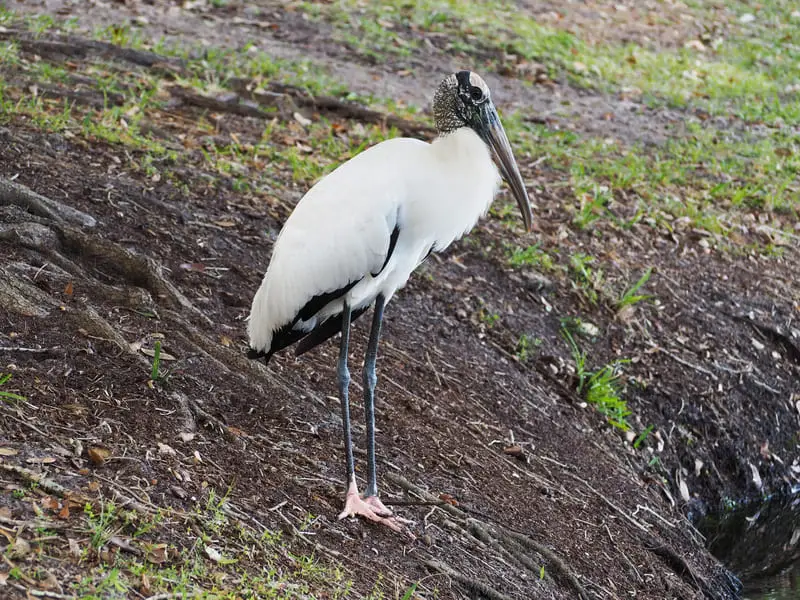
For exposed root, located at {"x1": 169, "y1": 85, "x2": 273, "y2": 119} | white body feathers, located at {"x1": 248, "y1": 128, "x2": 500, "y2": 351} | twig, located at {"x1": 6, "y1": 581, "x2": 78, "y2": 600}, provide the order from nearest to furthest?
1. twig, located at {"x1": 6, "y1": 581, "x2": 78, "y2": 600}
2. white body feathers, located at {"x1": 248, "y1": 128, "x2": 500, "y2": 351}
3. exposed root, located at {"x1": 169, "y1": 85, "x2": 273, "y2": 119}

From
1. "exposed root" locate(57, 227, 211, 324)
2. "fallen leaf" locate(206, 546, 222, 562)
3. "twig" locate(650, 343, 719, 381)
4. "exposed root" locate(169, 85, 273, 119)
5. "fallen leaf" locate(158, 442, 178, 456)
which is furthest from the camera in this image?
"exposed root" locate(169, 85, 273, 119)

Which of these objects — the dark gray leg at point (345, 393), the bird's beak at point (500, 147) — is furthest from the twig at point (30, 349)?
the bird's beak at point (500, 147)

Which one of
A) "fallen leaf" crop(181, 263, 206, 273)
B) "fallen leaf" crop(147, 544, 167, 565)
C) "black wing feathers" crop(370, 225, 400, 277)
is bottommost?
"fallen leaf" crop(181, 263, 206, 273)

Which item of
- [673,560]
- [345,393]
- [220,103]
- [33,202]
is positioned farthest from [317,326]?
[220,103]

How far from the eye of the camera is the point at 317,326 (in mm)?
4102

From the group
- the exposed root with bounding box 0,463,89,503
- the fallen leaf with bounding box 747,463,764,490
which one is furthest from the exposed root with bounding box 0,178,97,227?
the fallen leaf with bounding box 747,463,764,490

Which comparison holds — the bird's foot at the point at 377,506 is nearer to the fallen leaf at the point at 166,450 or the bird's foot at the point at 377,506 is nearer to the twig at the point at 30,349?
the fallen leaf at the point at 166,450

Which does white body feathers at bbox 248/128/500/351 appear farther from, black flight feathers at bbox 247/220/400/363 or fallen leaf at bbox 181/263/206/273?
fallen leaf at bbox 181/263/206/273

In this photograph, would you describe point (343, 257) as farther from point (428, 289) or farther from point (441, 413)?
point (428, 289)

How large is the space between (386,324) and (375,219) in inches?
69.1

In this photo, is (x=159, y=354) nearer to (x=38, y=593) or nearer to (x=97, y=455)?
(x=97, y=455)

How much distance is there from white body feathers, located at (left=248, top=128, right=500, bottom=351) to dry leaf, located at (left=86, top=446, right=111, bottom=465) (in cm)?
76

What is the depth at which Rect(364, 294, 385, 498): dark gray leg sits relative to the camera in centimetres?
384

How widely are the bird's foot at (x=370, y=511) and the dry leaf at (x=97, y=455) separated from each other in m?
0.83
